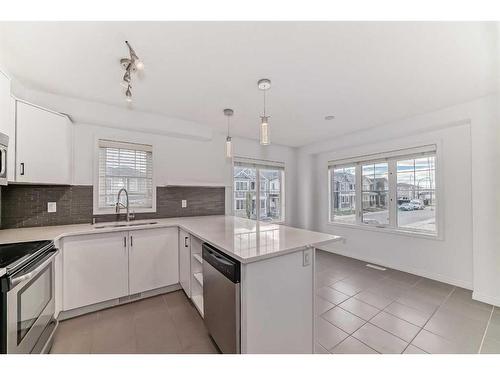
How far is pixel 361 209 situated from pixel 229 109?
3199 millimetres

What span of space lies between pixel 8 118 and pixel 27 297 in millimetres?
1507

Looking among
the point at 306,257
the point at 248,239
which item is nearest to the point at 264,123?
the point at 248,239

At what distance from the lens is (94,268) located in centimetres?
212

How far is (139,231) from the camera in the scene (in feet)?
7.78

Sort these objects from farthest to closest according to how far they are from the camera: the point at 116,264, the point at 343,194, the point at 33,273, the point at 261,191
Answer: the point at 261,191 < the point at 343,194 < the point at 116,264 < the point at 33,273

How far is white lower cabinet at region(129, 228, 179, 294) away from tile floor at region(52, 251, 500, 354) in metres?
0.20

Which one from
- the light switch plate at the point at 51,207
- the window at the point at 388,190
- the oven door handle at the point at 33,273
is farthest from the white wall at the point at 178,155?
the window at the point at 388,190

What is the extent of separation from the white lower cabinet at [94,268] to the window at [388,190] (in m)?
4.03

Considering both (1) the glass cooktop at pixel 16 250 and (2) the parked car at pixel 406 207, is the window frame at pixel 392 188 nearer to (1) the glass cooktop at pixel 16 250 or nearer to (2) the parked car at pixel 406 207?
(2) the parked car at pixel 406 207

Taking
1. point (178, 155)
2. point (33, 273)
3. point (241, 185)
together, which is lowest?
point (33, 273)

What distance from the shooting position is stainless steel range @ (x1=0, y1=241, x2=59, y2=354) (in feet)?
3.73

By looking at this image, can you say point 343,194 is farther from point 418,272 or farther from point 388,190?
point 418,272
